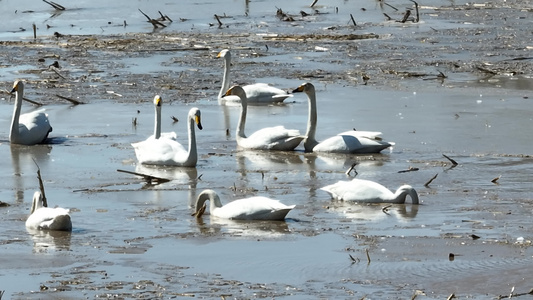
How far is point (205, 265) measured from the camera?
8.69 m

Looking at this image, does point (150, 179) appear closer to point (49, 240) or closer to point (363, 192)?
point (363, 192)

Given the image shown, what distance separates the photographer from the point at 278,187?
1193 centimetres

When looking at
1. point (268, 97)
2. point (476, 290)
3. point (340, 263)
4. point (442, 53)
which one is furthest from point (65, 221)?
point (442, 53)

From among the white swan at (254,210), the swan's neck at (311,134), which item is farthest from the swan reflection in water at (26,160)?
the swan's neck at (311,134)

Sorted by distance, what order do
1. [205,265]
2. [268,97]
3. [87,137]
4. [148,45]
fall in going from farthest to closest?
[148,45], [268,97], [87,137], [205,265]

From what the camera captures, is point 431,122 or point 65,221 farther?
point 431,122

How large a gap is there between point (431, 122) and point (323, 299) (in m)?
8.45

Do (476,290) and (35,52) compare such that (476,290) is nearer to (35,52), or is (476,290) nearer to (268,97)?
(268,97)

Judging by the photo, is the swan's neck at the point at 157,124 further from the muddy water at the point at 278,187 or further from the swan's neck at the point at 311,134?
the swan's neck at the point at 311,134

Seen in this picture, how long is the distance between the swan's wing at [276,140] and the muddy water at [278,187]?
0.13 m

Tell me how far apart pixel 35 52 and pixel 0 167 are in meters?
10.8

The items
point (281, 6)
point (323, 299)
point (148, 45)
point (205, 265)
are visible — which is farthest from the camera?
point (281, 6)

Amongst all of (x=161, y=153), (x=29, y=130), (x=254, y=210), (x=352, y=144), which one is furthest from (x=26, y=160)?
(x=254, y=210)

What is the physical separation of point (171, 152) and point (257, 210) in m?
3.33
